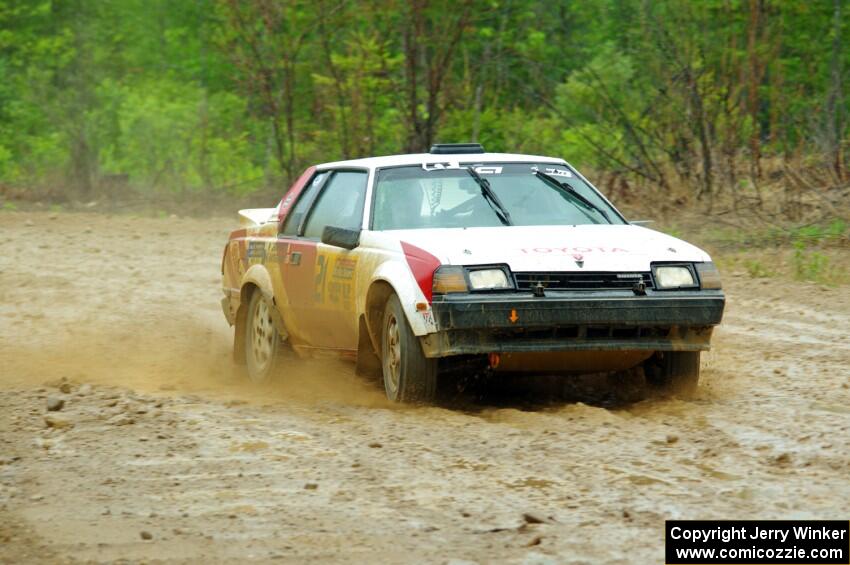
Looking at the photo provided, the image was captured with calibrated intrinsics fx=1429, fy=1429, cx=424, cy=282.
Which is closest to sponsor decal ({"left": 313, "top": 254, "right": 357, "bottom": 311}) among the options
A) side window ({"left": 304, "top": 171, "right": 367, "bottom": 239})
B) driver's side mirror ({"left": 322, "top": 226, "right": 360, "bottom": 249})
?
driver's side mirror ({"left": 322, "top": 226, "right": 360, "bottom": 249})

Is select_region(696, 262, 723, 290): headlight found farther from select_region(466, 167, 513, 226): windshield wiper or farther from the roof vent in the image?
the roof vent

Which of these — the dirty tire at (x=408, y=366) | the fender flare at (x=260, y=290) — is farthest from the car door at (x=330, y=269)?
the dirty tire at (x=408, y=366)

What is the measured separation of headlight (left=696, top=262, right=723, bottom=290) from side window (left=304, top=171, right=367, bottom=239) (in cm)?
205

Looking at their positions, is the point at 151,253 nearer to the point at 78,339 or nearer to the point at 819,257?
the point at 78,339

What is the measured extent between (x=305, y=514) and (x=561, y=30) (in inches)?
1241

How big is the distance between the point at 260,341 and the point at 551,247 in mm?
2965

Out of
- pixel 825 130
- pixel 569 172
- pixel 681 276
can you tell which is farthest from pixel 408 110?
pixel 681 276

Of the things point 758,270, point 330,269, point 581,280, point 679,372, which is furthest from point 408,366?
point 758,270

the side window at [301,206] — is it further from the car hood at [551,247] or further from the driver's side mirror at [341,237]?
the car hood at [551,247]

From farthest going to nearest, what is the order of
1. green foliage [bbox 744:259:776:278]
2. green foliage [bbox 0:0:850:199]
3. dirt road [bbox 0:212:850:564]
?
green foliage [bbox 0:0:850:199], green foliage [bbox 744:259:776:278], dirt road [bbox 0:212:850:564]

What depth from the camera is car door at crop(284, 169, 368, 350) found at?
27.3ft

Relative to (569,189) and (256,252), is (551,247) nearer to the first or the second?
(569,189)

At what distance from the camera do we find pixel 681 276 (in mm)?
7465

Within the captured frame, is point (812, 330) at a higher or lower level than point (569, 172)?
lower
